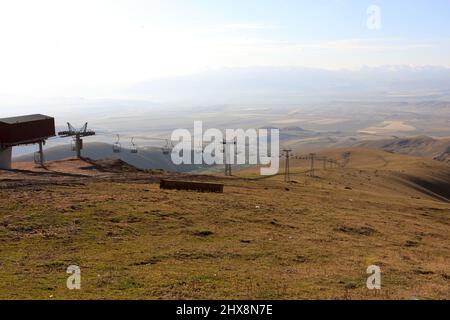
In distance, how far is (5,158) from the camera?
5631 centimetres

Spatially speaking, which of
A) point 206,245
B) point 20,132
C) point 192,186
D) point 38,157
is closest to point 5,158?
point 20,132

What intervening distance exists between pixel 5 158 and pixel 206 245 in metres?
42.1

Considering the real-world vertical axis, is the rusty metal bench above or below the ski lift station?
below

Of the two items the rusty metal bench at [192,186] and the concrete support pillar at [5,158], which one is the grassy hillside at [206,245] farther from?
the concrete support pillar at [5,158]

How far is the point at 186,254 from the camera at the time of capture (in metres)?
20.0

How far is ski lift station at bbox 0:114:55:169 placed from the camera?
55.5 meters

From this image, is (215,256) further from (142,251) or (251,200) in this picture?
(251,200)

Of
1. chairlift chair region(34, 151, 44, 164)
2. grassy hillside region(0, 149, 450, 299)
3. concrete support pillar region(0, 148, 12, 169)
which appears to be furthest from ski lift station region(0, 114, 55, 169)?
grassy hillside region(0, 149, 450, 299)

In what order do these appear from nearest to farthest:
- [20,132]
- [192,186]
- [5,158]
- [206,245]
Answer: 1. [206,245]
2. [192,186]
3. [5,158]
4. [20,132]

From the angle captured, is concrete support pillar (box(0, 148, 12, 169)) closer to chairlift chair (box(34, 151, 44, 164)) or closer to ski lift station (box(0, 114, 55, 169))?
ski lift station (box(0, 114, 55, 169))

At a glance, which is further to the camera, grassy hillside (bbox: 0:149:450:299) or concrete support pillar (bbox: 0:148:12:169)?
concrete support pillar (bbox: 0:148:12:169)

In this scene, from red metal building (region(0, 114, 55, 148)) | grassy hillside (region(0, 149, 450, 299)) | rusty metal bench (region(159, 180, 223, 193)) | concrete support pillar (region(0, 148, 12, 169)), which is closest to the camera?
grassy hillside (region(0, 149, 450, 299))

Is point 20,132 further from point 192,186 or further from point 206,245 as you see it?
point 206,245

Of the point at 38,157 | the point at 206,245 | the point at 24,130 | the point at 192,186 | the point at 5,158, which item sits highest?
the point at 24,130
